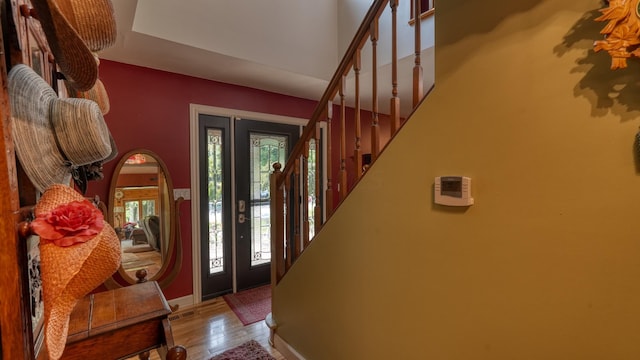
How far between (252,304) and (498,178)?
8.75 ft

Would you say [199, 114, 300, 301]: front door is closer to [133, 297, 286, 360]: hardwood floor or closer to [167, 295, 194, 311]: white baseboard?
[167, 295, 194, 311]: white baseboard

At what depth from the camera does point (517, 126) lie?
93 cm

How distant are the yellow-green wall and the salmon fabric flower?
1107 mm

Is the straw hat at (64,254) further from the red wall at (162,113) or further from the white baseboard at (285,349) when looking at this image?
the red wall at (162,113)

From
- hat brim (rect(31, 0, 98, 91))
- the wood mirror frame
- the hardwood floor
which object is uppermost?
hat brim (rect(31, 0, 98, 91))

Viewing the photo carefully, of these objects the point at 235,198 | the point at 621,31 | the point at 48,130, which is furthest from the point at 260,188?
the point at 621,31

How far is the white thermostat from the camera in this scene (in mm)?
1048

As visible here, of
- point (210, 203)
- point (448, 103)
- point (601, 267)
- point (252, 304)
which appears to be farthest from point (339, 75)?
point (252, 304)

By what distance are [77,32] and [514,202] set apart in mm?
1319

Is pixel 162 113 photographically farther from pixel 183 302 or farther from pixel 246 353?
pixel 246 353

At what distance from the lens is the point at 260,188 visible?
132 inches

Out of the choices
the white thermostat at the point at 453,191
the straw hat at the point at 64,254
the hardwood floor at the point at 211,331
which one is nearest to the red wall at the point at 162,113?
the hardwood floor at the point at 211,331

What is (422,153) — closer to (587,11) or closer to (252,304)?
(587,11)

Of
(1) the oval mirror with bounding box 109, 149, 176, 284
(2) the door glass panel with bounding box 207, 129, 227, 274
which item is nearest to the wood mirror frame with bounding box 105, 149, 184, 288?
(1) the oval mirror with bounding box 109, 149, 176, 284
